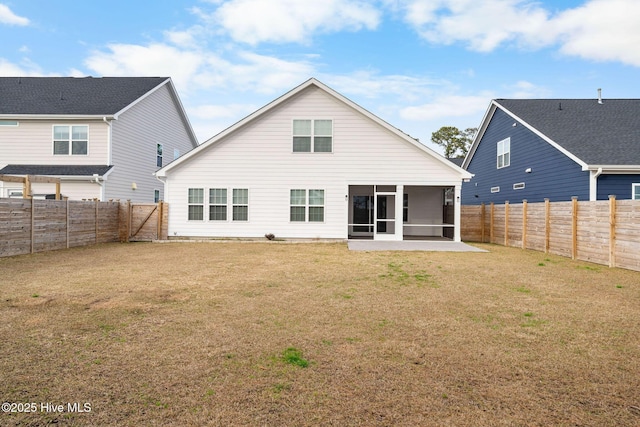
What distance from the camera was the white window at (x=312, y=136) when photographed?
56.6ft

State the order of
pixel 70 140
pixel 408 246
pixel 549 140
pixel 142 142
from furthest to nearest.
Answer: pixel 142 142, pixel 70 140, pixel 549 140, pixel 408 246

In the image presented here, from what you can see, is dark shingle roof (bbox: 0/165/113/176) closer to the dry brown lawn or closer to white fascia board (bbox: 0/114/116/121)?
white fascia board (bbox: 0/114/116/121)

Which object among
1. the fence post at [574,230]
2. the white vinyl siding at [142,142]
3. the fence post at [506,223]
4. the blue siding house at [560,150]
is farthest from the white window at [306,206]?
the blue siding house at [560,150]

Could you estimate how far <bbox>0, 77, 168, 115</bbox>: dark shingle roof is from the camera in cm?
1959

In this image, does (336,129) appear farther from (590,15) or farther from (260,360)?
(260,360)

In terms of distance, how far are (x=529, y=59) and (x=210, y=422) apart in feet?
85.6

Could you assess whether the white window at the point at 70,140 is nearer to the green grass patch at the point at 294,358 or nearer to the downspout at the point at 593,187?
the green grass patch at the point at 294,358

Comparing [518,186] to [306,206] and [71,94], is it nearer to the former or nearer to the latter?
[306,206]

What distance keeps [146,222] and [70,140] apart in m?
6.99

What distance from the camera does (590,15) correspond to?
16328mm

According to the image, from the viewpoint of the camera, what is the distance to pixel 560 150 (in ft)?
53.0

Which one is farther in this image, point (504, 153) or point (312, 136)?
point (504, 153)

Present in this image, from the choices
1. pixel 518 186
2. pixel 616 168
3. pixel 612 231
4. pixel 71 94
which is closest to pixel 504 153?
pixel 518 186

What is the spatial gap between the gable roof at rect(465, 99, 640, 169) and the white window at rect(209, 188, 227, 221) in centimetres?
1590
